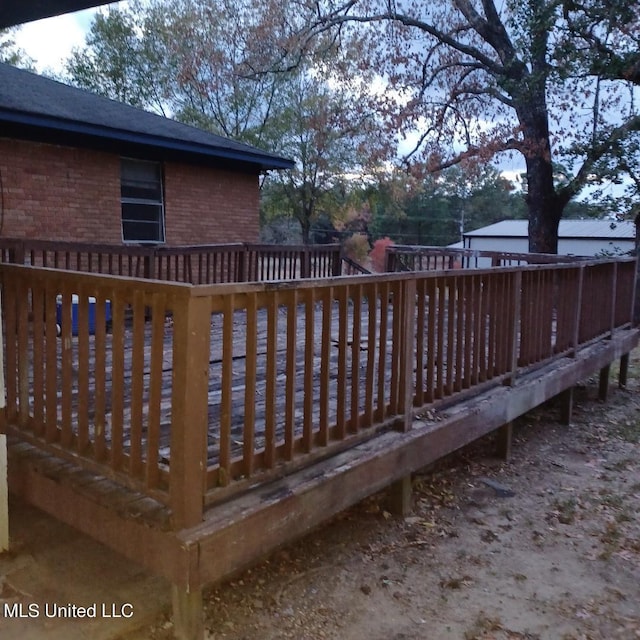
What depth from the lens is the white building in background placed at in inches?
1185

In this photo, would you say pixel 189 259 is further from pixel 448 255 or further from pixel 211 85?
pixel 211 85

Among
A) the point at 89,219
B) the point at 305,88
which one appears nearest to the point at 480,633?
the point at 89,219

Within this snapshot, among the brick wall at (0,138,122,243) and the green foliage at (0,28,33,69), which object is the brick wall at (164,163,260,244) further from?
the green foliage at (0,28,33,69)

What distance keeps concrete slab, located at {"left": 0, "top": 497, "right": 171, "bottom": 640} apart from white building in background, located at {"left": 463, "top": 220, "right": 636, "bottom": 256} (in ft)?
88.2

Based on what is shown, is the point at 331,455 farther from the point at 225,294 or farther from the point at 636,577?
the point at 636,577

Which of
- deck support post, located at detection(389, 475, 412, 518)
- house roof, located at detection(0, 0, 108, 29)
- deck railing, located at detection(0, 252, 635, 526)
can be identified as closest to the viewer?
deck railing, located at detection(0, 252, 635, 526)

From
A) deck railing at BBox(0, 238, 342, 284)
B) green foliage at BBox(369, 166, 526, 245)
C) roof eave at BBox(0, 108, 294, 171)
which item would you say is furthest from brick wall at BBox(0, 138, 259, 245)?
green foliage at BBox(369, 166, 526, 245)

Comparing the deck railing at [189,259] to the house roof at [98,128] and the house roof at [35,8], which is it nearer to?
the house roof at [98,128]

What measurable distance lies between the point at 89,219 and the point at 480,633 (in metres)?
9.48

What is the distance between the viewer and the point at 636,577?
130 inches

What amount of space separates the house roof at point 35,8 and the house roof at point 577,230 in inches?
1073

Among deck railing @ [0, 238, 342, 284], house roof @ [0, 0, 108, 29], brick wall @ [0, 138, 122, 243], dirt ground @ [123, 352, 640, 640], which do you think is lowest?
dirt ground @ [123, 352, 640, 640]

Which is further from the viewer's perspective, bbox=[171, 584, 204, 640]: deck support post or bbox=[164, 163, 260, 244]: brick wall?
bbox=[164, 163, 260, 244]: brick wall

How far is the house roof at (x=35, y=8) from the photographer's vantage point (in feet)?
11.8
